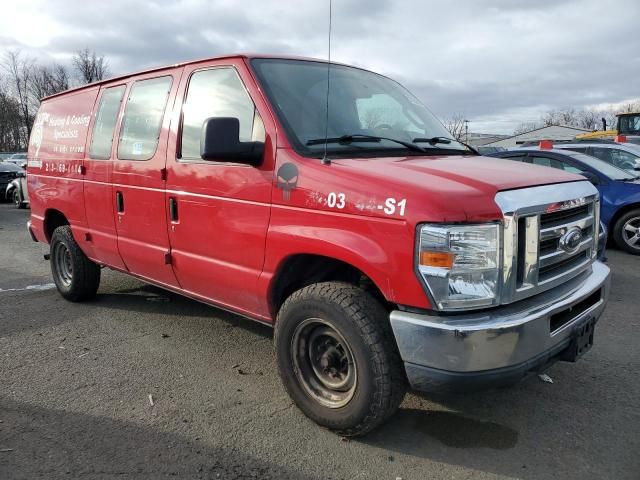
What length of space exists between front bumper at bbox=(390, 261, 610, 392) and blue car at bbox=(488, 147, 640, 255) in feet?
20.3

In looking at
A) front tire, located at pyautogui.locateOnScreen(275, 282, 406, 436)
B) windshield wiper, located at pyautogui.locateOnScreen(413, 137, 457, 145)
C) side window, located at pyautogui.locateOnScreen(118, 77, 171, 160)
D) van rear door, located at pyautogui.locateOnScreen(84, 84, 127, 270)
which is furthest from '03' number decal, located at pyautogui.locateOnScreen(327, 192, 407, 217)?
van rear door, located at pyautogui.locateOnScreen(84, 84, 127, 270)

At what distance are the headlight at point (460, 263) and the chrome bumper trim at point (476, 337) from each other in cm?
9

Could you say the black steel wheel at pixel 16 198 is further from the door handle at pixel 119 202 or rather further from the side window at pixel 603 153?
the side window at pixel 603 153

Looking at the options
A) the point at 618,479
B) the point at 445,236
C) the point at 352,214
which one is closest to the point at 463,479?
the point at 618,479

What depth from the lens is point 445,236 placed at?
2418 mm

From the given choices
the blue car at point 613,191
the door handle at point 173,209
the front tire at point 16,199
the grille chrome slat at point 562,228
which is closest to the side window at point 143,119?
the door handle at point 173,209

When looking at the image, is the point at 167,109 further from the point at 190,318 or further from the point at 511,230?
the point at 511,230

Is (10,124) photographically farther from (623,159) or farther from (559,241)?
(559,241)

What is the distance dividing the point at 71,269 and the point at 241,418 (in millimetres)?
3134

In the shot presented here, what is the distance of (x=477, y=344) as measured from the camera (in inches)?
94.9

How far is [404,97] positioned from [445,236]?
209 cm

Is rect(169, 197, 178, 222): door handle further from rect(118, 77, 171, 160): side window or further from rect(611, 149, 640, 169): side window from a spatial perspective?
rect(611, 149, 640, 169): side window

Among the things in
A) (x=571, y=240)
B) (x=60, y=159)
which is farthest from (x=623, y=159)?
(x=60, y=159)

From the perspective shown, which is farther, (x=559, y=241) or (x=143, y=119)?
(x=143, y=119)
